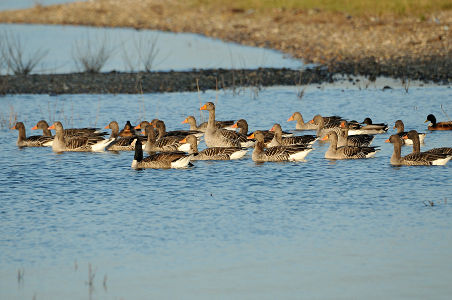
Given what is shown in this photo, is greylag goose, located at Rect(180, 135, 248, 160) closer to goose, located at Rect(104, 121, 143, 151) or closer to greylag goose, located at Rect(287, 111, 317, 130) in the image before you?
goose, located at Rect(104, 121, 143, 151)

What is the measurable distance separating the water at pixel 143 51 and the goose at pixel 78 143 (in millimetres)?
14198

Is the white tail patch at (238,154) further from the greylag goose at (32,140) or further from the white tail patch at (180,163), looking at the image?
the greylag goose at (32,140)

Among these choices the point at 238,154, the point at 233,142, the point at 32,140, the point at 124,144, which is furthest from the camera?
the point at 32,140

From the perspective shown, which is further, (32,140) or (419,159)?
(32,140)

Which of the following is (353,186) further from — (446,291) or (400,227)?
(446,291)

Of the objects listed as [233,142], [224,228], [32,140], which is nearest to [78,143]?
Result: [32,140]

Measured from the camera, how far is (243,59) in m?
42.8

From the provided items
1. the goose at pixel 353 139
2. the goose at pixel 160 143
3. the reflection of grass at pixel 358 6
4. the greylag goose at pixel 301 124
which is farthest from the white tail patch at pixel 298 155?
the reflection of grass at pixel 358 6

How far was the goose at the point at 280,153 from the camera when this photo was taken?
1920 centimetres

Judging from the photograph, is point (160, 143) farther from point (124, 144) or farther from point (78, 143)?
point (78, 143)

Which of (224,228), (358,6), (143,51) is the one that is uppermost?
(358,6)

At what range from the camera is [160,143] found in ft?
70.9

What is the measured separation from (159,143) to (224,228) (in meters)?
8.97

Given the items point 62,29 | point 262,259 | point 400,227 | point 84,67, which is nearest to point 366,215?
point 400,227
